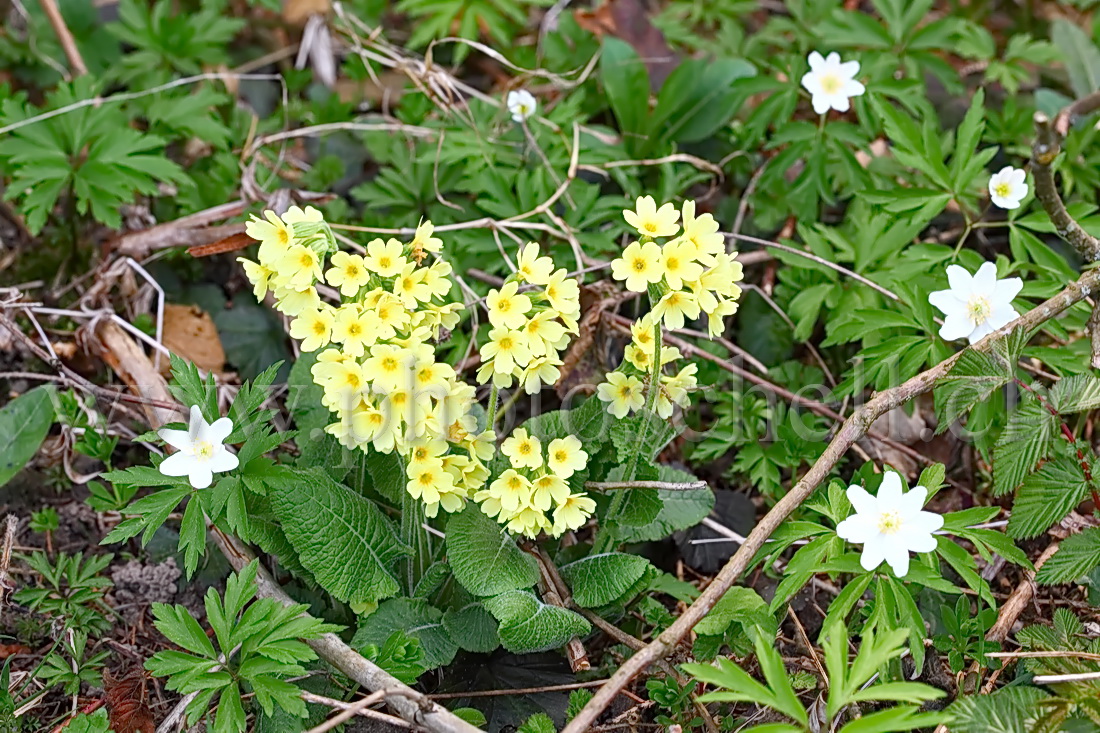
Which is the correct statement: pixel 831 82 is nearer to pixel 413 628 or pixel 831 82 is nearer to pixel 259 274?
pixel 259 274

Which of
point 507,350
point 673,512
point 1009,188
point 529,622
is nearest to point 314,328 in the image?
point 507,350

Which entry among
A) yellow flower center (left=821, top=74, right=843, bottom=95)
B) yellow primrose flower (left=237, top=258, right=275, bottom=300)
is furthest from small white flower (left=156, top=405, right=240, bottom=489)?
yellow flower center (left=821, top=74, right=843, bottom=95)

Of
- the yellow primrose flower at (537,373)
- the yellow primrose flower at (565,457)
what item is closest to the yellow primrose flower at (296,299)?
the yellow primrose flower at (537,373)

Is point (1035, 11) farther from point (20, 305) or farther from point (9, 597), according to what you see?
point (9, 597)

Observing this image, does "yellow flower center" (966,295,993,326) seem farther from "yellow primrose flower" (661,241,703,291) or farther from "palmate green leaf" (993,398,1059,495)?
"yellow primrose flower" (661,241,703,291)

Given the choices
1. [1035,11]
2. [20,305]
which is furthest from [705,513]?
[1035,11]

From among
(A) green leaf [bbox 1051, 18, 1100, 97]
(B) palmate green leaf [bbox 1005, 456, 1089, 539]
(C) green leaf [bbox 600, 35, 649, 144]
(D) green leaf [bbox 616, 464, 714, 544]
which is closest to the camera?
(B) palmate green leaf [bbox 1005, 456, 1089, 539]

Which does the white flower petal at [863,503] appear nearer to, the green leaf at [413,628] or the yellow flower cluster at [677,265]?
the yellow flower cluster at [677,265]
